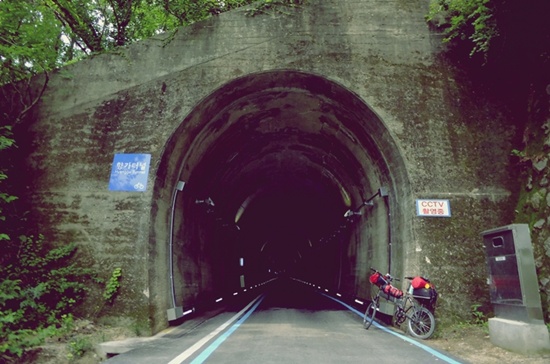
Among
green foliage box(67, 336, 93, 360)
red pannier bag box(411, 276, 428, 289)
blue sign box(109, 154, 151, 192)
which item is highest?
blue sign box(109, 154, 151, 192)

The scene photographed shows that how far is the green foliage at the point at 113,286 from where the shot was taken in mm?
7551

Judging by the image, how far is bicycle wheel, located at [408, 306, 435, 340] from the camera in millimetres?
7082

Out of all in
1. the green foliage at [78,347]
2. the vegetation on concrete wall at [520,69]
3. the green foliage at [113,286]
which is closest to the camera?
the green foliage at [78,347]

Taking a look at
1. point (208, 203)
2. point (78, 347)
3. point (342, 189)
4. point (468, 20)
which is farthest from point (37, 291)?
point (342, 189)

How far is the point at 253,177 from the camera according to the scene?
16828 millimetres

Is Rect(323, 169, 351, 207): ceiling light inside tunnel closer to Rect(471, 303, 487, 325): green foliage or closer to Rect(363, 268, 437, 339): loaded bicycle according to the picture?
Rect(363, 268, 437, 339): loaded bicycle

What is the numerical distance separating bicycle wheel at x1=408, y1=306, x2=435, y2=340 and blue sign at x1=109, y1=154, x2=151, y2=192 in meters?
6.52

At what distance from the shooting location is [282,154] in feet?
49.5

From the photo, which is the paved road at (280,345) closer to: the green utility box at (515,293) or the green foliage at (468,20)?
the green utility box at (515,293)

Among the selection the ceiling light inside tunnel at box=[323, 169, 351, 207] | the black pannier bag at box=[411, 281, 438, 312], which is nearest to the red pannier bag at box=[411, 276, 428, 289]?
the black pannier bag at box=[411, 281, 438, 312]

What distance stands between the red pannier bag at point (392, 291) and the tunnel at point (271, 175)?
782mm

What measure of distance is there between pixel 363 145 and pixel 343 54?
108 inches

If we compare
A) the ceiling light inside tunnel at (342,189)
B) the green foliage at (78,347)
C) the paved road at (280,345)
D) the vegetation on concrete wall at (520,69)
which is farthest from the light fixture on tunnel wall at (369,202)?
the green foliage at (78,347)

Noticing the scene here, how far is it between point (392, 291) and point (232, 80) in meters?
6.43
